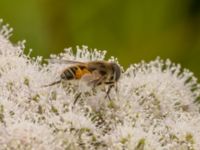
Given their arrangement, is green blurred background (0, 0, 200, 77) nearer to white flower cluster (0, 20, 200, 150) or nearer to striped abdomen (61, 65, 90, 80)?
white flower cluster (0, 20, 200, 150)

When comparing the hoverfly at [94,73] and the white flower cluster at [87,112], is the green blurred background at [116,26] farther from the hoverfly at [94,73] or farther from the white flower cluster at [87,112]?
the hoverfly at [94,73]

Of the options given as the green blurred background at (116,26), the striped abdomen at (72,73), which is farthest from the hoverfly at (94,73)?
the green blurred background at (116,26)

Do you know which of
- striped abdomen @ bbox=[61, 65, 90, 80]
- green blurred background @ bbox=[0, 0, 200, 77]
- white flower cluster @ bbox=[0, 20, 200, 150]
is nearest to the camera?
white flower cluster @ bbox=[0, 20, 200, 150]

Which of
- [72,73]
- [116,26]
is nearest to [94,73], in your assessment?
[72,73]

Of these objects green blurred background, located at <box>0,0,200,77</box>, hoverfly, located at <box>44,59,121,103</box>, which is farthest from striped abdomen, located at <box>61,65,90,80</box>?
green blurred background, located at <box>0,0,200,77</box>

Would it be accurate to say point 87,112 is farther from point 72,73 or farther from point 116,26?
point 116,26

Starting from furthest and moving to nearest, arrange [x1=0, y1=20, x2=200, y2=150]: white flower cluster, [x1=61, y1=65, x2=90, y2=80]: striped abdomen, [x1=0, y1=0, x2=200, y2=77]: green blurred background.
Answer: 1. [x1=0, y1=0, x2=200, y2=77]: green blurred background
2. [x1=61, y1=65, x2=90, y2=80]: striped abdomen
3. [x1=0, y1=20, x2=200, y2=150]: white flower cluster

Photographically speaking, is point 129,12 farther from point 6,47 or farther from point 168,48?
point 6,47
